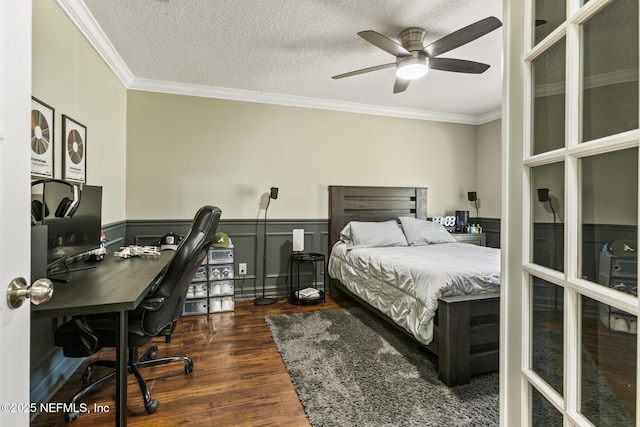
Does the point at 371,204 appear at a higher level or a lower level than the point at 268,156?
lower

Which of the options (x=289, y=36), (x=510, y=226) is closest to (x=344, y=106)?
(x=289, y=36)

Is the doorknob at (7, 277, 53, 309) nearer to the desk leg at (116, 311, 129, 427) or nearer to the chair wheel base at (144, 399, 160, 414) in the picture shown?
the desk leg at (116, 311, 129, 427)

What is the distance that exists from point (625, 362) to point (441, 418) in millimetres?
1358

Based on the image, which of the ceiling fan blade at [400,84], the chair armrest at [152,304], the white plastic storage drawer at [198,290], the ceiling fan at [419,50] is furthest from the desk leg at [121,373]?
the ceiling fan blade at [400,84]

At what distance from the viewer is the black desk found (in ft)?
3.97

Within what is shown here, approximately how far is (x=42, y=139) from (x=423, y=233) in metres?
3.70

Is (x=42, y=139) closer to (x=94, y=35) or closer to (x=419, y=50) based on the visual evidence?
(x=94, y=35)

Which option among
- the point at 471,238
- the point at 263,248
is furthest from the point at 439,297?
the point at 471,238

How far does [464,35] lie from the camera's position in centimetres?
203

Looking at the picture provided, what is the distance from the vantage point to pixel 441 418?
164cm

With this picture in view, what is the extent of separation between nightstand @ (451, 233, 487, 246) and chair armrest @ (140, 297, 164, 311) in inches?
148

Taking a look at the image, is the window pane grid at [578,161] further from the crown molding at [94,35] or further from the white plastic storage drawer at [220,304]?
the white plastic storage drawer at [220,304]

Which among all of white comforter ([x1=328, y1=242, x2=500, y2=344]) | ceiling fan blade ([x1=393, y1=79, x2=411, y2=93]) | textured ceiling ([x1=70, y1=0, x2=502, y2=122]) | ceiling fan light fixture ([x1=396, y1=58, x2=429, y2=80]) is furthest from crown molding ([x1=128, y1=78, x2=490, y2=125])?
white comforter ([x1=328, y1=242, x2=500, y2=344])

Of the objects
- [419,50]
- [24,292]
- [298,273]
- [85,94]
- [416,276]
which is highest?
[419,50]
